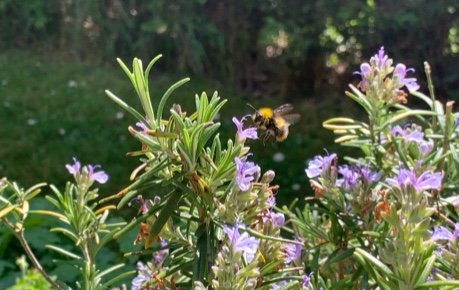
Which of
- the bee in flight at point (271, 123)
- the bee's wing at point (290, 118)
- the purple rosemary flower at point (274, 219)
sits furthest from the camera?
the bee's wing at point (290, 118)

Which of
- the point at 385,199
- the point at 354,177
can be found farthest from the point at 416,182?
the point at 354,177

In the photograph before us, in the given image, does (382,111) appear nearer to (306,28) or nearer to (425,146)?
(425,146)

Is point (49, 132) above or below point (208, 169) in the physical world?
above

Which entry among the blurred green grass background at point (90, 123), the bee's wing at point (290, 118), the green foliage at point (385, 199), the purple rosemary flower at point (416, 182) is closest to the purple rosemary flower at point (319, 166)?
the green foliage at point (385, 199)

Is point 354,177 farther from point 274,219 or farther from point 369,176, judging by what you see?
point 274,219

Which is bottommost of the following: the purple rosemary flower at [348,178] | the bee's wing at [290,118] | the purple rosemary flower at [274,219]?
the purple rosemary flower at [274,219]

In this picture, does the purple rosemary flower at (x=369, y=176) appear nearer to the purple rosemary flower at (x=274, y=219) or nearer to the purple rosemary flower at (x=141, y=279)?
the purple rosemary flower at (x=274, y=219)

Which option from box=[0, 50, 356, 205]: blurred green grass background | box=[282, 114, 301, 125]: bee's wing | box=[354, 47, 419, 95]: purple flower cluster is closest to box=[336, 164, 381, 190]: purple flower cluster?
box=[354, 47, 419, 95]: purple flower cluster

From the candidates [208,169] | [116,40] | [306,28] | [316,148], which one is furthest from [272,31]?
[208,169]

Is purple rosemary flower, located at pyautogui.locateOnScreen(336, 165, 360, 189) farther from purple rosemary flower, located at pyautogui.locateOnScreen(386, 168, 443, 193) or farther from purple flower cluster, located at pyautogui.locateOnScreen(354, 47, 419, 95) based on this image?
purple rosemary flower, located at pyautogui.locateOnScreen(386, 168, 443, 193)

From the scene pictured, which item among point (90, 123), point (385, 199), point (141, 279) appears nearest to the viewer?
point (385, 199)

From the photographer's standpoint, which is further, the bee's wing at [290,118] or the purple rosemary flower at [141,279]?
the bee's wing at [290,118]
